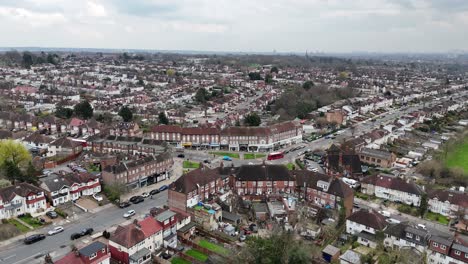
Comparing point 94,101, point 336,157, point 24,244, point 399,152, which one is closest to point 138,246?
point 24,244

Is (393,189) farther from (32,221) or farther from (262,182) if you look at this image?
(32,221)

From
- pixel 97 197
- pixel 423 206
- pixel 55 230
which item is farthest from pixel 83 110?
pixel 423 206

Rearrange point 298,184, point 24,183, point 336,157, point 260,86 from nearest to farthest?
point 24,183 → point 298,184 → point 336,157 → point 260,86

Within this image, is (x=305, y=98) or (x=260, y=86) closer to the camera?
(x=305, y=98)

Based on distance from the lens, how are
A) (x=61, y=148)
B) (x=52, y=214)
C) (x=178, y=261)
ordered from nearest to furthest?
(x=178, y=261) < (x=52, y=214) < (x=61, y=148)

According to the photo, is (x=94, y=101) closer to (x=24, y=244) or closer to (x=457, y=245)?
(x=24, y=244)
